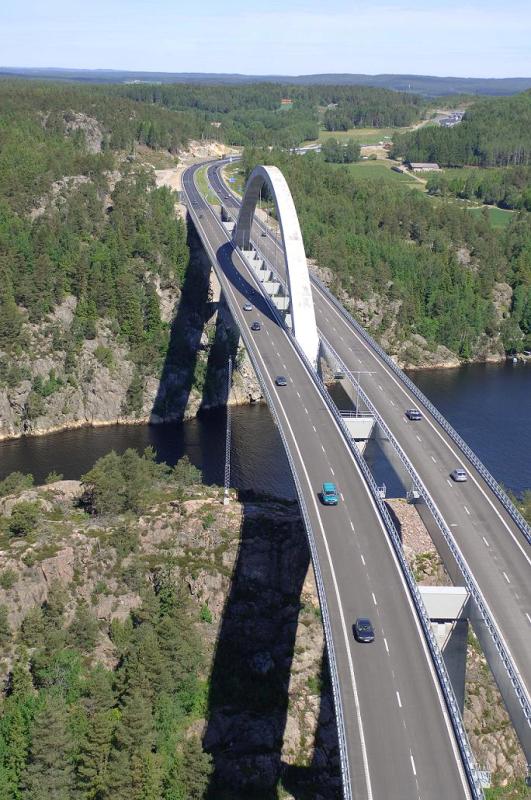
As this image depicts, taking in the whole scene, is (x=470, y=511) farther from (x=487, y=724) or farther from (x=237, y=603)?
(x=237, y=603)

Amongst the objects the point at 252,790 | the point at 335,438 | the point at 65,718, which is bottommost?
the point at 252,790

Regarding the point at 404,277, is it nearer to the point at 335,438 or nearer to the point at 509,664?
the point at 335,438

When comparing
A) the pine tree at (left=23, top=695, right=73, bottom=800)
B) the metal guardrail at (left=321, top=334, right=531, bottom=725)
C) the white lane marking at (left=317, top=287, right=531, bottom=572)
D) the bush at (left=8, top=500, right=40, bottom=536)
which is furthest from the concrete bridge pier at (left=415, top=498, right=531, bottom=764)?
the bush at (left=8, top=500, right=40, bottom=536)

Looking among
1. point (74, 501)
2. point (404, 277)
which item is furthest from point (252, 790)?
point (404, 277)

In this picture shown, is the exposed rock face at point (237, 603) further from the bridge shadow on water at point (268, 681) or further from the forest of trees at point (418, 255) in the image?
the forest of trees at point (418, 255)

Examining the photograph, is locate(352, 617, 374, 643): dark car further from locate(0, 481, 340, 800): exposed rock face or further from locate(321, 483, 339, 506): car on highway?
locate(0, 481, 340, 800): exposed rock face

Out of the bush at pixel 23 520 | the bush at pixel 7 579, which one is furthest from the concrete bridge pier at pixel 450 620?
the bush at pixel 23 520

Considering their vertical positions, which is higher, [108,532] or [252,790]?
[108,532]
